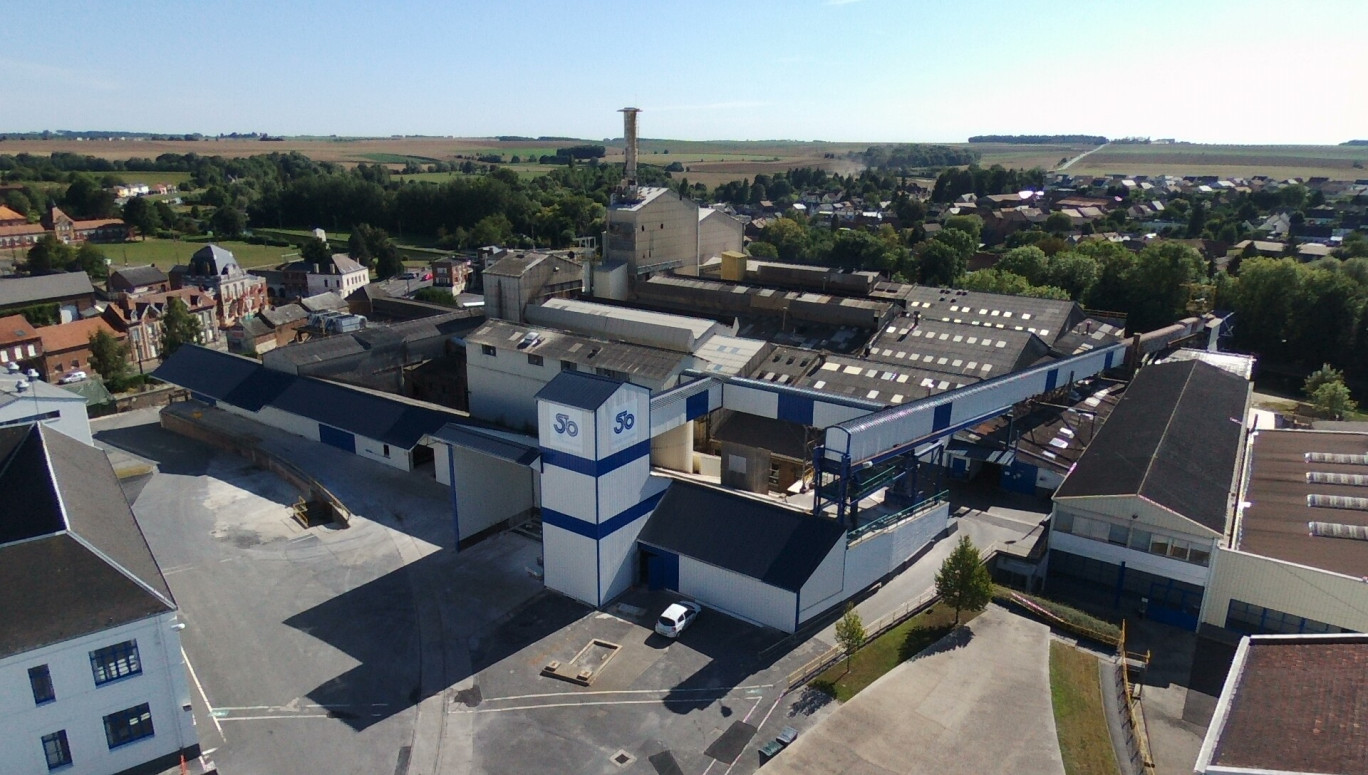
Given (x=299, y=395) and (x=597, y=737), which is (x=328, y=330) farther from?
(x=597, y=737)

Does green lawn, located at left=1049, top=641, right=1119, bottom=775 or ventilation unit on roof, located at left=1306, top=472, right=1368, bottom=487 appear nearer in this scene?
green lawn, located at left=1049, top=641, right=1119, bottom=775

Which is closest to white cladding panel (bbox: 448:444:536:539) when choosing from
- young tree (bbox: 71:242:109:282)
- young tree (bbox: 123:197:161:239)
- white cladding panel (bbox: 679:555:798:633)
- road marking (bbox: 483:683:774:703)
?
white cladding panel (bbox: 679:555:798:633)

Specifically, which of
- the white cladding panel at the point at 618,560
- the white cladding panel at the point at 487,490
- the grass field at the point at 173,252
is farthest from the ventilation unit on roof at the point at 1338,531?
the grass field at the point at 173,252

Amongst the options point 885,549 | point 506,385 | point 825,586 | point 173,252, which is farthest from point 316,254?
point 825,586

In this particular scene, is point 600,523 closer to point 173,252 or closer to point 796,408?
point 796,408

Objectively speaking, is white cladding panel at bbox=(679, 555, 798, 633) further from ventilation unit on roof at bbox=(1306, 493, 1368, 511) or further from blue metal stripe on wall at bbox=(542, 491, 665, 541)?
ventilation unit on roof at bbox=(1306, 493, 1368, 511)

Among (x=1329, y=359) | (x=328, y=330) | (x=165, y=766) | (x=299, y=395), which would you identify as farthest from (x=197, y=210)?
(x=1329, y=359)
